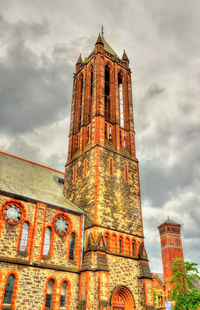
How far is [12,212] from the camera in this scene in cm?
2191

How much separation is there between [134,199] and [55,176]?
407 inches

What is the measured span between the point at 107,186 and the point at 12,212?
9.58 metres

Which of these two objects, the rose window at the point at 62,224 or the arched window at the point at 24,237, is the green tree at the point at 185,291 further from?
the arched window at the point at 24,237

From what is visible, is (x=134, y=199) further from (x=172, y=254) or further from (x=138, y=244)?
(x=172, y=254)

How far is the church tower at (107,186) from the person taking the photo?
22.4 meters

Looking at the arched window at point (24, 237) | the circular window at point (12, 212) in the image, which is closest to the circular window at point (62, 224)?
the arched window at point (24, 237)

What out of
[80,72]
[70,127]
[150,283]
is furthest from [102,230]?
[80,72]

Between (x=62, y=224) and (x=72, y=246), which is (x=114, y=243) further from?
(x=62, y=224)

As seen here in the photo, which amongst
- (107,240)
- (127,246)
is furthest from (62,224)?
(127,246)

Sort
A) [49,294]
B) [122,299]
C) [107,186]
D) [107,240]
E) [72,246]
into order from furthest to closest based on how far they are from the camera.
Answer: [107,186] → [72,246] → [107,240] → [122,299] → [49,294]

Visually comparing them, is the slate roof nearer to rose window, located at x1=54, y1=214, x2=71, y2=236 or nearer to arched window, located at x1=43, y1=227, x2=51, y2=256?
rose window, located at x1=54, y1=214, x2=71, y2=236

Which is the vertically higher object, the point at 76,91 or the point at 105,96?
the point at 76,91

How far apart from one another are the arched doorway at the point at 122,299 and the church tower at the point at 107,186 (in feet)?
0.20

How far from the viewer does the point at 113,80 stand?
118 feet
